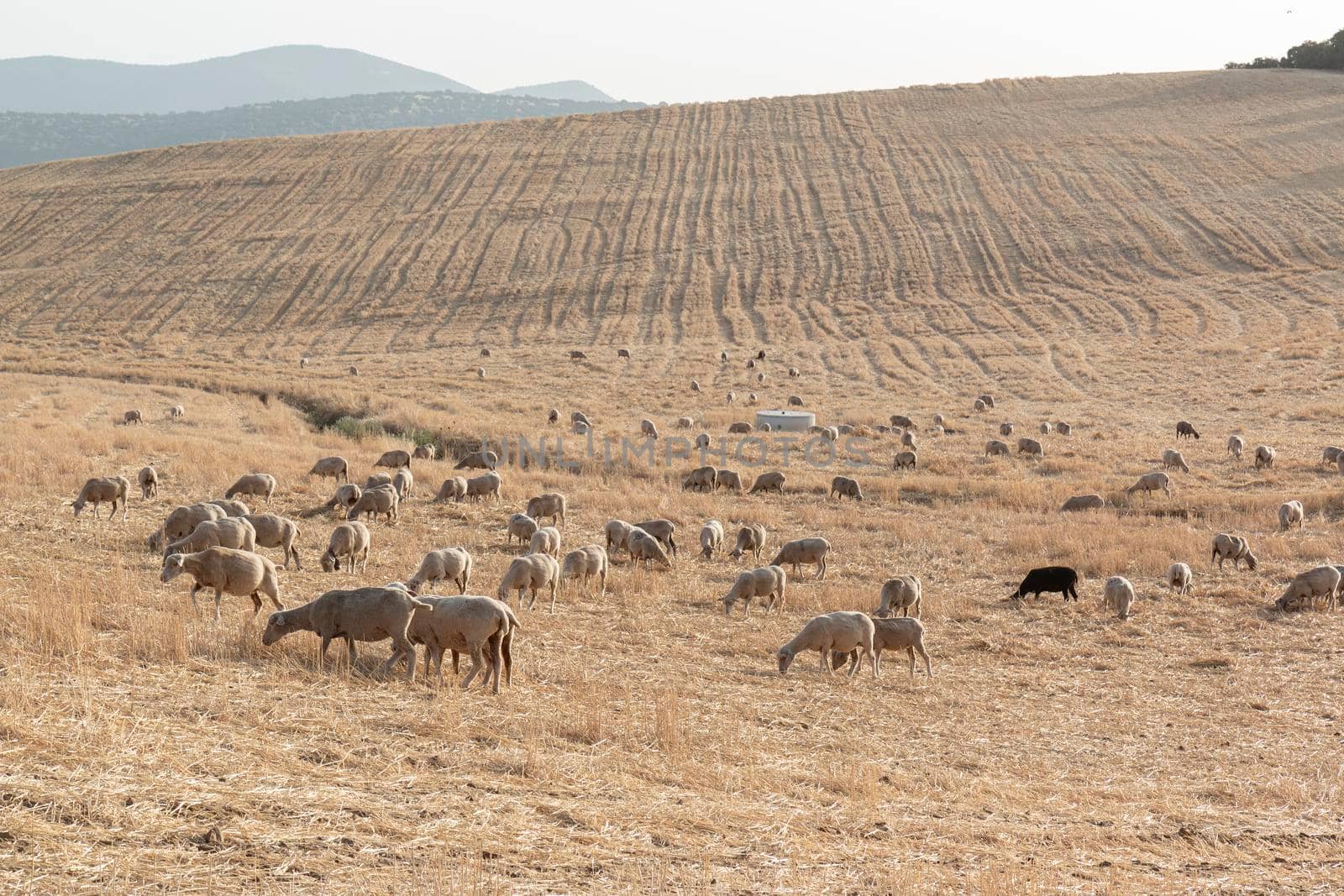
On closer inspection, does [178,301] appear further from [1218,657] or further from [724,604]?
[1218,657]

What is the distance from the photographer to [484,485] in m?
23.3

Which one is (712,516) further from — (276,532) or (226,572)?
(226,572)

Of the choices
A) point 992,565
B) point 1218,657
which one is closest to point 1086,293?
point 992,565

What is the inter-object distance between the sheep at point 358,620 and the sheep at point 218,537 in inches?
150

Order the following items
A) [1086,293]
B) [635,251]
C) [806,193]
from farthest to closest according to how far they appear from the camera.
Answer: [806,193] → [635,251] → [1086,293]

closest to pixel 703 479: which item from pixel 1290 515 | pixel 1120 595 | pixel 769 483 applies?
pixel 769 483

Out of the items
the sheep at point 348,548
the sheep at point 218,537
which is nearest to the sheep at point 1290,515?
the sheep at point 348,548

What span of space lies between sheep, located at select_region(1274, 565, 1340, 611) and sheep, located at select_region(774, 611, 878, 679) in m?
7.53

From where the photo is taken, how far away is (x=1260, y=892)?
756cm

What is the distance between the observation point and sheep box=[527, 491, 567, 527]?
2122cm

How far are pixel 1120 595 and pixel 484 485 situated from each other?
39.2 feet

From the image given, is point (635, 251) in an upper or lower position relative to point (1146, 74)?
lower

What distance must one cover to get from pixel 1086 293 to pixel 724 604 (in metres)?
48.9

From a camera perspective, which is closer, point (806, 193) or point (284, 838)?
point (284, 838)
